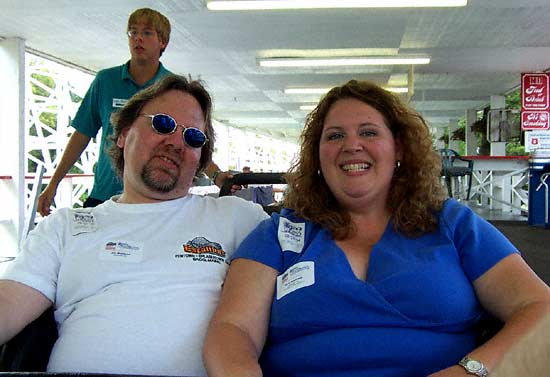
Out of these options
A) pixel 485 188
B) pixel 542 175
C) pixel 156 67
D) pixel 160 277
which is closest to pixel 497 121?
pixel 485 188

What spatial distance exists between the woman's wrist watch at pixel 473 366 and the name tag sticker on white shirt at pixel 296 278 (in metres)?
0.39

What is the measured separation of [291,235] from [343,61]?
8462mm

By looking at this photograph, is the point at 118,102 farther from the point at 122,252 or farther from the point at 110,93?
the point at 122,252

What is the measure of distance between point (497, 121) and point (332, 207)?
13187mm

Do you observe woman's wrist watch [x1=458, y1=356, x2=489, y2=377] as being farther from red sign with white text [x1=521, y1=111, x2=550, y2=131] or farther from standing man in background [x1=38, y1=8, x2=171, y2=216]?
red sign with white text [x1=521, y1=111, x2=550, y2=131]

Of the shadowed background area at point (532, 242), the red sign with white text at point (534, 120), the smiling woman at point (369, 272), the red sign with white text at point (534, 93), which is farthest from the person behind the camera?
the red sign with white text at point (534, 93)

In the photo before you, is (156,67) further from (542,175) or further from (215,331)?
(542,175)

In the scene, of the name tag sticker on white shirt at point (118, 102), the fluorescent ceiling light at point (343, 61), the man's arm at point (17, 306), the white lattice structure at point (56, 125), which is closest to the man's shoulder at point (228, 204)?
the man's arm at point (17, 306)

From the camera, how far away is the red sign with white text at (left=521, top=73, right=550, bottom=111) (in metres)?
10.9

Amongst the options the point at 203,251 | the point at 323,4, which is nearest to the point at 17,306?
the point at 203,251

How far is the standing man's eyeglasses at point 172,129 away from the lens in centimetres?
162

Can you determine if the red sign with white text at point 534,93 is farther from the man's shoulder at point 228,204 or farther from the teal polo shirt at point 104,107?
the man's shoulder at point 228,204

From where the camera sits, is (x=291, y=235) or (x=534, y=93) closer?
(x=291, y=235)

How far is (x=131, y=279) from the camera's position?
1.45 m
